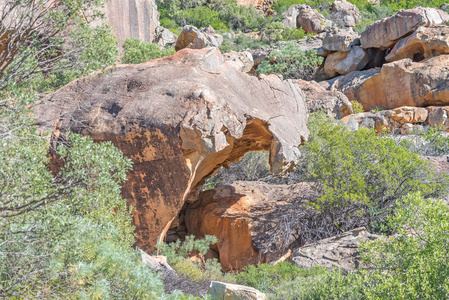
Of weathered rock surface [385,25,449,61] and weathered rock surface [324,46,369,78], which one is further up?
weathered rock surface [385,25,449,61]

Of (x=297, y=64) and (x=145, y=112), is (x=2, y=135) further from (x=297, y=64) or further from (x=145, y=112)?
(x=297, y=64)

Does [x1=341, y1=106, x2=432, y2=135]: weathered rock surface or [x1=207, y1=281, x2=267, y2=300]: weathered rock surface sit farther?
[x1=341, y1=106, x2=432, y2=135]: weathered rock surface

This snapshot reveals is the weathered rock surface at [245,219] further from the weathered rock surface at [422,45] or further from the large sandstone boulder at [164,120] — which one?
the weathered rock surface at [422,45]

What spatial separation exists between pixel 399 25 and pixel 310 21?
1195 centimetres

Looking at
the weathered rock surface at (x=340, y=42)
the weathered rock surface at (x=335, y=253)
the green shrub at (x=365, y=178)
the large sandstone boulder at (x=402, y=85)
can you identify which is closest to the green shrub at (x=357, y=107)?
the large sandstone boulder at (x=402, y=85)

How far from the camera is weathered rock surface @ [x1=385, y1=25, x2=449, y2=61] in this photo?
1831cm

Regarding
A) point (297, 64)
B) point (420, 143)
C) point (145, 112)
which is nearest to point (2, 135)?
point (145, 112)

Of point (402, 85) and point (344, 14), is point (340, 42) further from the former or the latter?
point (344, 14)

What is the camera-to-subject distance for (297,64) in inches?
874

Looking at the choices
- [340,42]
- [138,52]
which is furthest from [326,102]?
[340,42]

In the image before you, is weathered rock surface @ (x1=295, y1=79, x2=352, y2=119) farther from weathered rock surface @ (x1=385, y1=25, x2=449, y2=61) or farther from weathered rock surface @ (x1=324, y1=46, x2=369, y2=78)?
weathered rock surface @ (x1=324, y1=46, x2=369, y2=78)

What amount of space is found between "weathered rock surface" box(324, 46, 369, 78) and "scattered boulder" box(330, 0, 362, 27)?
1014 cm

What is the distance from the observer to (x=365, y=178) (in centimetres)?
820

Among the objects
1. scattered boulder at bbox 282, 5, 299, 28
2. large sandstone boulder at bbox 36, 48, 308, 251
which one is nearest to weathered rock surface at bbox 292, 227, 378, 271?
large sandstone boulder at bbox 36, 48, 308, 251
